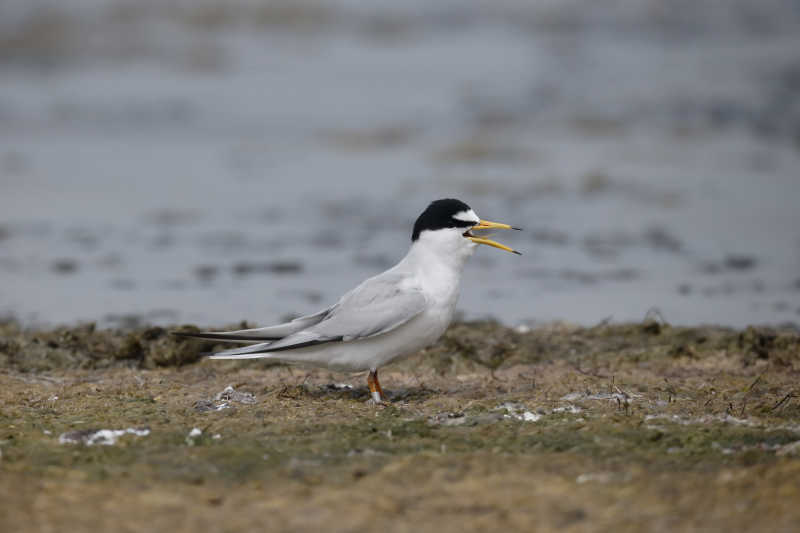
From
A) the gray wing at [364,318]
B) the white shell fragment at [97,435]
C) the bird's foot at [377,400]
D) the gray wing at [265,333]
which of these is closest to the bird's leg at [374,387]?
the bird's foot at [377,400]

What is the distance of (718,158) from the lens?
14930 mm

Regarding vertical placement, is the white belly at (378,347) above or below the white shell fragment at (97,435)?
above

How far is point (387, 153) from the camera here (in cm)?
1576

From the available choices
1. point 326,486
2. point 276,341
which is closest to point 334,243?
point 276,341

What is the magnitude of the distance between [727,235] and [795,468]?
7362mm

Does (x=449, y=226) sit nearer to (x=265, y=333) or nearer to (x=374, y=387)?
(x=374, y=387)

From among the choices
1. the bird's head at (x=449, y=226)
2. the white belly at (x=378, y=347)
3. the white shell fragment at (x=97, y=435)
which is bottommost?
the white shell fragment at (x=97, y=435)

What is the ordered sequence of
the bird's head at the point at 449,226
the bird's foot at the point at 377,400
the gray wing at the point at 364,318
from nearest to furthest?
the bird's foot at the point at 377,400, the gray wing at the point at 364,318, the bird's head at the point at 449,226

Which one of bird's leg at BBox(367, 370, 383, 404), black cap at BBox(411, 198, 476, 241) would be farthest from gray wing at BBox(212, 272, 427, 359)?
black cap at BBox(411, 198, 476, 241)

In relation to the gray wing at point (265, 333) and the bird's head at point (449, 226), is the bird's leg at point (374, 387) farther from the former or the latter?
the bird's head at point (449, 226)

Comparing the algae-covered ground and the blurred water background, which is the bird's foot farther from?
the blurred water background

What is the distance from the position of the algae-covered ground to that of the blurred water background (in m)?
1.87

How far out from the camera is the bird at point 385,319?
6.00 meters

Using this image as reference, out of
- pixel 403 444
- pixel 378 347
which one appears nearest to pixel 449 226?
pixel 378 347
